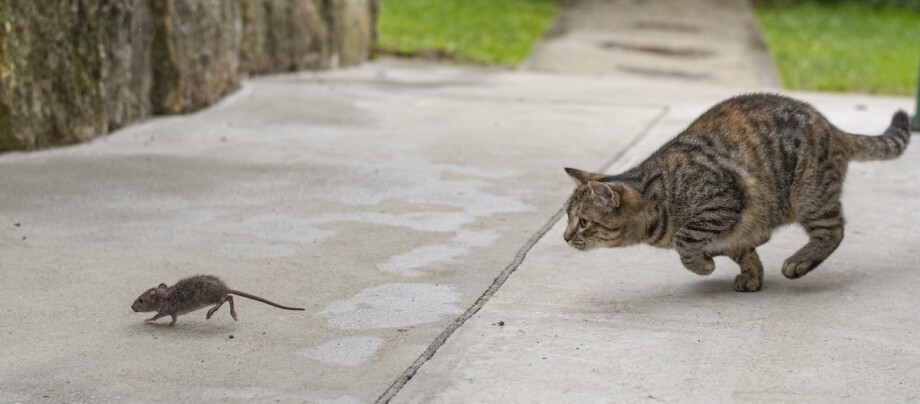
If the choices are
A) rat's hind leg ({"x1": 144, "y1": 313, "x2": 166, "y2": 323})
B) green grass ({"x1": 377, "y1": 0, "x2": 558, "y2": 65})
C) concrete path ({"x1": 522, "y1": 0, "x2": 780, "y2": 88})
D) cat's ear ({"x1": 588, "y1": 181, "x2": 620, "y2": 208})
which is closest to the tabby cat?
cat's ear ({"x1": 588, "y1": 181, "x2": 620, "y2": 208})

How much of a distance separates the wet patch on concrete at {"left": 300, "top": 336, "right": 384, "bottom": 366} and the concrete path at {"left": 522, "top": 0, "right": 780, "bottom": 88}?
10.6 m

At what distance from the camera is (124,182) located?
7262 mm

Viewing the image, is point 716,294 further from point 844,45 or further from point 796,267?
point 844,45

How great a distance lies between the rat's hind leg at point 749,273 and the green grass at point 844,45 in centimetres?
918

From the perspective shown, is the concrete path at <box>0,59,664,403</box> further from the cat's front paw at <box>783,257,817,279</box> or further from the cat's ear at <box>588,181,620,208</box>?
the cat's front paw at <box>783,257,817,279</box>

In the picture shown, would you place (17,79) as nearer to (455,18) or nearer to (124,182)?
(124,182)

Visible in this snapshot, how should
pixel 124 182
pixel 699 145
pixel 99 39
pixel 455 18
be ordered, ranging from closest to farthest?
1. pixel 699 145
2. pixel 124 182
3. pixel 99 39
4. pixel 455 18

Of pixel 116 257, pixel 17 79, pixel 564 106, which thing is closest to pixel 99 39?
pixel 17 79

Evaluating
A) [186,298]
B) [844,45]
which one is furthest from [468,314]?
[844,45]

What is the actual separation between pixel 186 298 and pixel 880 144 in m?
3.25

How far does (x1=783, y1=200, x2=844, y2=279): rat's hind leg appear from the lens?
548 centimetres

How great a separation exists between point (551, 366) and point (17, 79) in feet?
15.8

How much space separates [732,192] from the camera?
527cm

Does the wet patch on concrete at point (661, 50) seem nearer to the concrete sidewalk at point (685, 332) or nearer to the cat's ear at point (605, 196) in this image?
the concrete sidewalk at point (685, 332)
